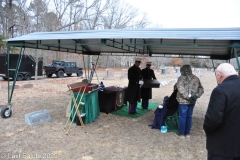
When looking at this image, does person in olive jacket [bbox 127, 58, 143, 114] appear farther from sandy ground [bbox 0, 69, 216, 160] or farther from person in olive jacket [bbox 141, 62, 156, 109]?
person in olive jacket [bbox 141, 62, 156, 109]

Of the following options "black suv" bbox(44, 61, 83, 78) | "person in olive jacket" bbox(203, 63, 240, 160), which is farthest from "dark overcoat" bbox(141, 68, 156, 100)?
"black suv" bbox(44, 61, 83, 78)

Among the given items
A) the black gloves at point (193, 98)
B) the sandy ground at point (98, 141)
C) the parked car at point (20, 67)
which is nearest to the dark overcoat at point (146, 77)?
the sandy ground at point (98, 141)

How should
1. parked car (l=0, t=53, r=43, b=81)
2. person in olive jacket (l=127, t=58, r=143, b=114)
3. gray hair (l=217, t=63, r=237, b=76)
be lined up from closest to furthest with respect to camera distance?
gray hair (l=217, t=63, r=237, b=76) < person in olive jacket (l=127, t=58, r=143, b=114) < parked car (l=0, t=53, r=43, b=81)

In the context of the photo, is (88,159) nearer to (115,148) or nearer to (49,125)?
(115,148)

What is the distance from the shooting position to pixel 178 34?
12.5 feet

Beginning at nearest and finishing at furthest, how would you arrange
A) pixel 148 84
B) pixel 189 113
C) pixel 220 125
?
pixel 220 125 → pixel 189 113 → pixel 148 84

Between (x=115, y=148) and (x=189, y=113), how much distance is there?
69.9 inches

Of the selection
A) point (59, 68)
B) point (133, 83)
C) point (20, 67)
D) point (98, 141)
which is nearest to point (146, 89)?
point (133, 83)

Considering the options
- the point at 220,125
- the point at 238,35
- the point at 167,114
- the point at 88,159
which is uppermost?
the point at 238,35

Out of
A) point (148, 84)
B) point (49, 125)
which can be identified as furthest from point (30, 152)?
point (148, 84)

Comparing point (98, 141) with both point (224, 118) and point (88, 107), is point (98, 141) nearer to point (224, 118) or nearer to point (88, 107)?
point (88, 107)

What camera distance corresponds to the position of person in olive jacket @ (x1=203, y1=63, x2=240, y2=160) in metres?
1.81

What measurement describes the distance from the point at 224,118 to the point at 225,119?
1cm

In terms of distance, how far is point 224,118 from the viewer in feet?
6.15
